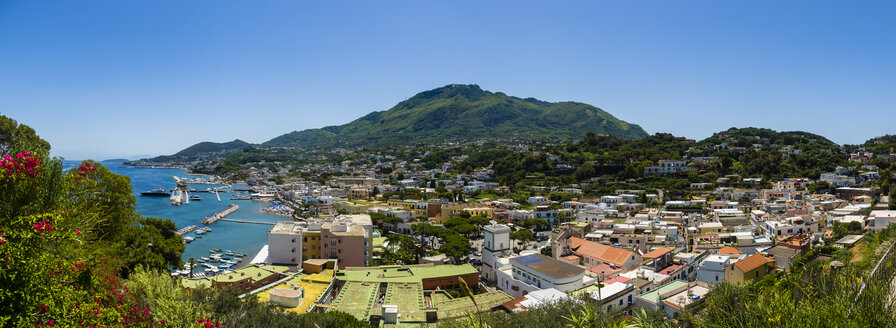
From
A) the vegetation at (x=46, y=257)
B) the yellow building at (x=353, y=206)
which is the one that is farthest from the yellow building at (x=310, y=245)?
the yellow building at (x=353, y=206)

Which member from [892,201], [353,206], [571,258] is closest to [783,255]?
[571,258]

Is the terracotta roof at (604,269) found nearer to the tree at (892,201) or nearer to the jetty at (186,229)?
the tree at (892,201)

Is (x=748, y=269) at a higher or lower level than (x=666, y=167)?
lower

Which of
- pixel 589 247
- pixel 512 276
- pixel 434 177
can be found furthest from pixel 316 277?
pixel 434 177

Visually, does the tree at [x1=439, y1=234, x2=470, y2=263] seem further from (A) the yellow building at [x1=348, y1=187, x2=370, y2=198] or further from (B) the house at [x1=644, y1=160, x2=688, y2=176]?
(B) the house at [x1=644, y1=160, x2=688, y2=176]

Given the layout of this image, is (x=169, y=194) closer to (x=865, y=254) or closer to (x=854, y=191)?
(x=865, y=254)

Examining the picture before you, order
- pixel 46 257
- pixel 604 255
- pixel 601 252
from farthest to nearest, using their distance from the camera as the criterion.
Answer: pixel 601 252, pixel 604 255, pixel 46 257

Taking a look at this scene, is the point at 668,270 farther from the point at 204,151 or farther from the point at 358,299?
the point at 204,151
